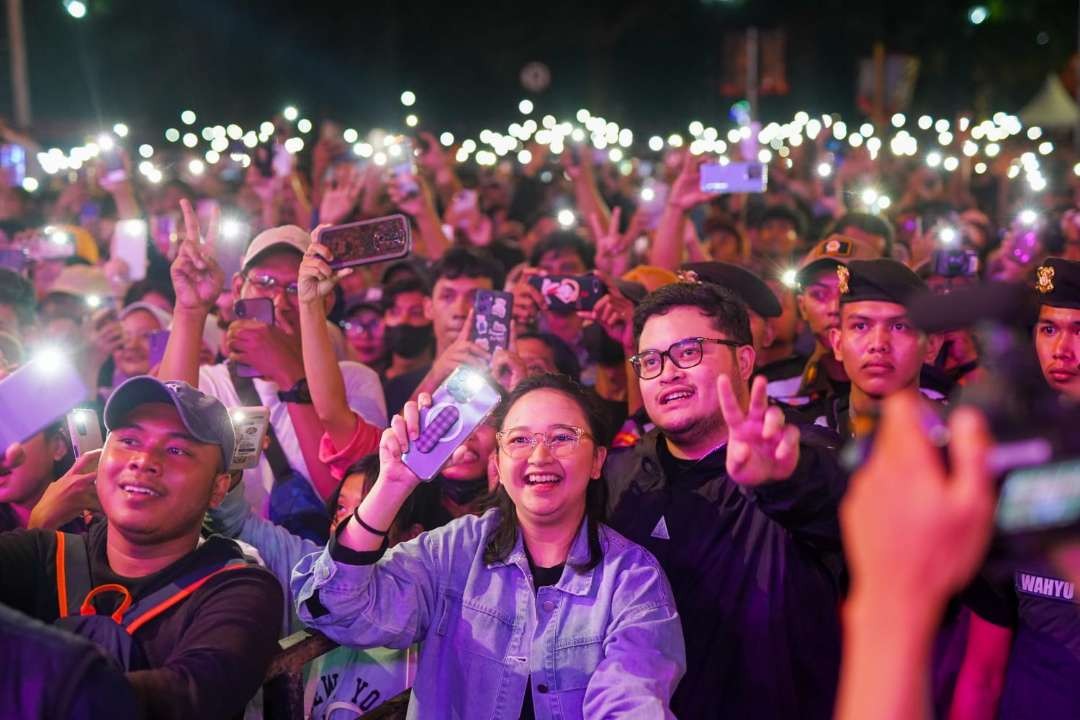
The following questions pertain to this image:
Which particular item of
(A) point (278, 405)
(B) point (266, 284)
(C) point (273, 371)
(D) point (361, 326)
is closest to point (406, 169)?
(D) point (361, 326)

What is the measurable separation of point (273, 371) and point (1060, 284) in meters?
2.78

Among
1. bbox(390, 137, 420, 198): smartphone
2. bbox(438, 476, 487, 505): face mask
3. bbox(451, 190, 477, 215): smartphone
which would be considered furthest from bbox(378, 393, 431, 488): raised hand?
bbox(451, 190, 477, 215): smartphone

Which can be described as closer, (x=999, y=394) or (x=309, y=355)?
(x=999, y=394)

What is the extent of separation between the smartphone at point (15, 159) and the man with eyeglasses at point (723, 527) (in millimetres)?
11116

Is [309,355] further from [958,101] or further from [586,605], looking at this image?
[958,101]

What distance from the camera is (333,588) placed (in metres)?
2.92

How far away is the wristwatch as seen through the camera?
457cm

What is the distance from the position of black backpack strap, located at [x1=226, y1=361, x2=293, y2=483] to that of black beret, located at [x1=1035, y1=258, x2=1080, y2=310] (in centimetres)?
276

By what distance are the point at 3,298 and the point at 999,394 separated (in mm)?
5212

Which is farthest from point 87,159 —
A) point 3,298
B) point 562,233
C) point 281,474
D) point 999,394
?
point 999,394

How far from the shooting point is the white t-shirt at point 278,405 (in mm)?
4711

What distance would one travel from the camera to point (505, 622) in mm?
3016

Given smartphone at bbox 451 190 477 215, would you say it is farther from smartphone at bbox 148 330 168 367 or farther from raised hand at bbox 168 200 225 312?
raised hand at bbox 168 200 225 312

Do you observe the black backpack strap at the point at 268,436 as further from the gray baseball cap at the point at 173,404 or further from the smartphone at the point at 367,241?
the gray baseball cap at the point at 173,404
